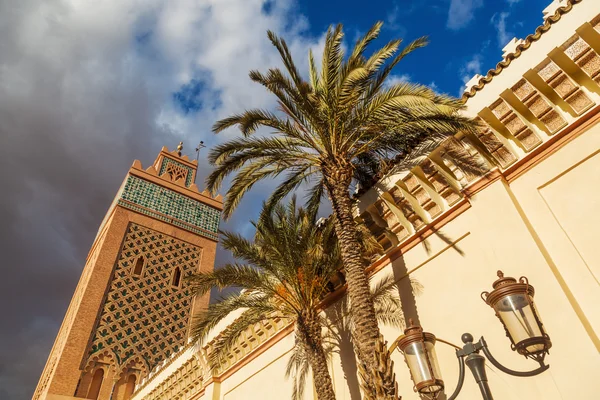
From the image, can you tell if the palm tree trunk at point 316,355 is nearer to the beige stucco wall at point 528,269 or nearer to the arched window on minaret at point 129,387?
the beige stucco wall at point 528,269

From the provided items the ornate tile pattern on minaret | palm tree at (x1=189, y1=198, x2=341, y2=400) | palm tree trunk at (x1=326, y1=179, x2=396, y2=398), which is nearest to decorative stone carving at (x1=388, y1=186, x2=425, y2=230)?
palm tree trunk at (x1=326, y1=179, x2=396, y2=398)

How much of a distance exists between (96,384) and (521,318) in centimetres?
1218

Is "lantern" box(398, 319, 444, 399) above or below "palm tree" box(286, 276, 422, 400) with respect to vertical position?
below

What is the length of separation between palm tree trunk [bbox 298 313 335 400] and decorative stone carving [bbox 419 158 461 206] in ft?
8.16

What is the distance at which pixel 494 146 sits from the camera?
17.8 ft

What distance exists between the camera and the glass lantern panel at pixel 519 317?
119 inches

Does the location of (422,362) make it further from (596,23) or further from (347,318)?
(596,23)

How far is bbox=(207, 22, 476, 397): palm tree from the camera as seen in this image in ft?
18.4

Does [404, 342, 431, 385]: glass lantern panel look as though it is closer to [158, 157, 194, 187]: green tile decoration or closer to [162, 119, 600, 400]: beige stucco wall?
[162, 119, 600, 400]: beige stucco wall

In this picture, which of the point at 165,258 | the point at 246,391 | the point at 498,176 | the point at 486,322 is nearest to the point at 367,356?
the point at 486,322

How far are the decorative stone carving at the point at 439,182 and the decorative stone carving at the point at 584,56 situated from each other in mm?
1884

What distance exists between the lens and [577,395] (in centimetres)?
380

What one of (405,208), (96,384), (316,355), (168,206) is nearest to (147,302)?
(96,384)

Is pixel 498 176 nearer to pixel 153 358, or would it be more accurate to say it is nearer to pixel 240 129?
pixel 240 129
